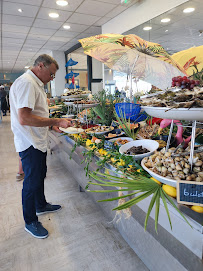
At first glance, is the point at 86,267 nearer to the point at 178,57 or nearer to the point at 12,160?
the point at 178,57

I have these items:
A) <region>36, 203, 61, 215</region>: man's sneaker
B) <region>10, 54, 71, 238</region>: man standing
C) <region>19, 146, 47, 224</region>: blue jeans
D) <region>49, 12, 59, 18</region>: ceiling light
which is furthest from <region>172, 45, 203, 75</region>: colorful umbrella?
<region>49, 12, 59, 18</region>: ceiling light

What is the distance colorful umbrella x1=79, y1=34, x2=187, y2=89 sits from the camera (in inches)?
63.1

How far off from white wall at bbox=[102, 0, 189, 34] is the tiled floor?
153 inches

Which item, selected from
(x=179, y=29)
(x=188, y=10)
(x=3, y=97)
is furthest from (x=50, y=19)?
(x=3, y=97)

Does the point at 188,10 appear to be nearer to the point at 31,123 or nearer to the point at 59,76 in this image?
the point at 31,123

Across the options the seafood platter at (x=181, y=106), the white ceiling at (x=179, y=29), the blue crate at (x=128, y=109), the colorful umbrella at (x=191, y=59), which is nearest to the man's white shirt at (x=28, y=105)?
the blue crate at (x=128, y=109)

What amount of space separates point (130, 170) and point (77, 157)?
1.15m

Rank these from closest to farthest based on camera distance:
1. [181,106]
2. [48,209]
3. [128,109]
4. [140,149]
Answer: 1. [181,106]
2. [140,149]
3. [128,109]
4. [48,209]

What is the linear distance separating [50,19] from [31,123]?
501 cm

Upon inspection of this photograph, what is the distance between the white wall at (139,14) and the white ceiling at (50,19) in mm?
156

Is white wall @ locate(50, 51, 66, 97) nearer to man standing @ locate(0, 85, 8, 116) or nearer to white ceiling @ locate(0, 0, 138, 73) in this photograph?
white ceiling @ locate(0, 0, 138, 73)

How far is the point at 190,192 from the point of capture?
2.90 ft

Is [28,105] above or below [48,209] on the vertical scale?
above

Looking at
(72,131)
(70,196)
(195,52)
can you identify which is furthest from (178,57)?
(70,196)
